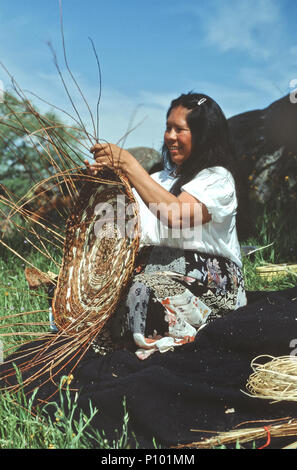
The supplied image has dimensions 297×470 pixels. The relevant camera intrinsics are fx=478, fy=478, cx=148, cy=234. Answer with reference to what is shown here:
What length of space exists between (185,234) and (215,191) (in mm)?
234

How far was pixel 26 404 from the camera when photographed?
1586 millimetres

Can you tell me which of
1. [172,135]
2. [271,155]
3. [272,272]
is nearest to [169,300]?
[172,135]

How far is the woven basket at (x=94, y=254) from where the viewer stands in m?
2.00

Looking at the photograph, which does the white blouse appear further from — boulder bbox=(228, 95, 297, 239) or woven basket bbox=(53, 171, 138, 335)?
boulder bbox=(228, 95, 297, 239)

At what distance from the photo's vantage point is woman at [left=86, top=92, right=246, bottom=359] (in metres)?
1.91

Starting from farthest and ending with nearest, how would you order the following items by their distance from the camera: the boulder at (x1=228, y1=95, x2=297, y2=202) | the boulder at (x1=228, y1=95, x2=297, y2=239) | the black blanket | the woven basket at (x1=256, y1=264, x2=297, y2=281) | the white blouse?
the boulder at (x1=228, y1=95, x2=297, y2=202), the boulder at (x1=228, y1=95, x2=297, y2=239), the woven basket at (x1=256, y1=264, x2=297, y2=281), the white blouse, the black blanket

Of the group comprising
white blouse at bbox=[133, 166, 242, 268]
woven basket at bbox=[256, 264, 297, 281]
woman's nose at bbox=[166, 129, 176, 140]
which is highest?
woman's nose at bbox=[166, 129, 176, 140]

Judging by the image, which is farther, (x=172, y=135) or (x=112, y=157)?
(x=172, y=135)

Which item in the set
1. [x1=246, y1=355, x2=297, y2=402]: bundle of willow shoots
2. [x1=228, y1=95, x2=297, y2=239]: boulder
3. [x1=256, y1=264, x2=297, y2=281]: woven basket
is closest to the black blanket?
[x1=246, y1=355, x2=297, y2=402]: bundle of willow shoots

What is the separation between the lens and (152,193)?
1.91m

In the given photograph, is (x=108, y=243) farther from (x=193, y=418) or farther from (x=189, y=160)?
(x=193, y=418)

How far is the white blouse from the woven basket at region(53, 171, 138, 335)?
0.46ft

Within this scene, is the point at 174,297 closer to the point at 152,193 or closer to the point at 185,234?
the point at 185,234
